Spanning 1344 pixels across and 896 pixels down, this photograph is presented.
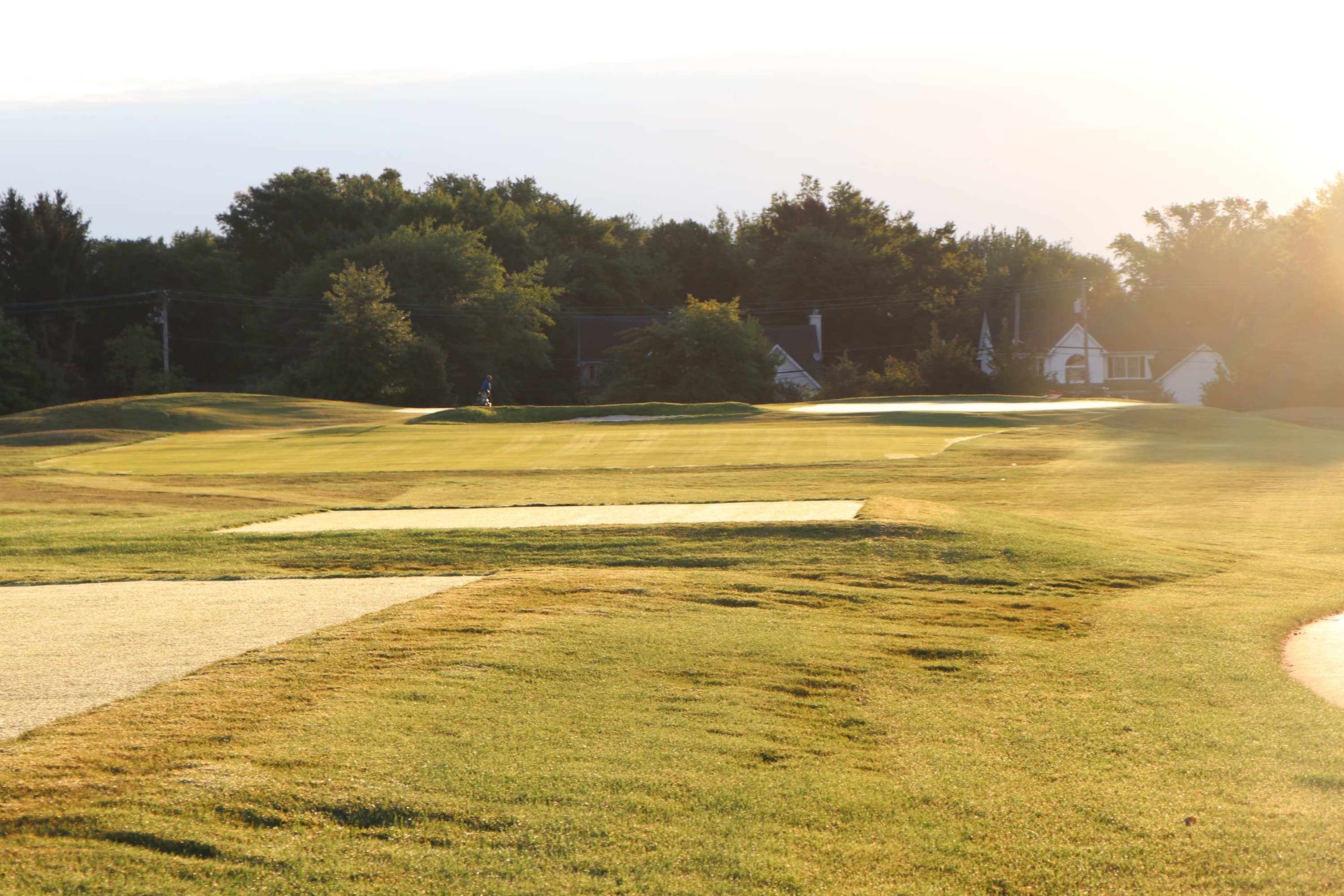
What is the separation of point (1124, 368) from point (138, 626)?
285ft

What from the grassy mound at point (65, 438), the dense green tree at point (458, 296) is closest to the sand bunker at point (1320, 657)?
the grassy mound at point (65, 438)

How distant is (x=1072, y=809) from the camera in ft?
16.4

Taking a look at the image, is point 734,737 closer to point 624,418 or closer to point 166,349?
point 624,418

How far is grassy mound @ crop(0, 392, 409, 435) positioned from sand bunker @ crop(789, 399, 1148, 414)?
15927 mm

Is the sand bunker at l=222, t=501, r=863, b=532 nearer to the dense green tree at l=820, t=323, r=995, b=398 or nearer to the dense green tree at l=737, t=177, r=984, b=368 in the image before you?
the dense green tree at l=820, t=323, r=995, b=398

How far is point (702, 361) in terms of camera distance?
2512 inches

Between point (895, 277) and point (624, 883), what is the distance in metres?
89.4

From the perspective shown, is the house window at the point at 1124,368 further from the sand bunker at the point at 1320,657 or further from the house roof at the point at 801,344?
the sand bunker at the point at 1320,657

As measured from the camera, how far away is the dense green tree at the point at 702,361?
63000mm

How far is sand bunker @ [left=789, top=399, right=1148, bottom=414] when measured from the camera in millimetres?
38656

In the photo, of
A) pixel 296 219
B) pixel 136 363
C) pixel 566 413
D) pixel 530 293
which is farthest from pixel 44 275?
pixel 566 413

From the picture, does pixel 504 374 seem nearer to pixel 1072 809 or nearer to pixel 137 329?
pixel 137 329

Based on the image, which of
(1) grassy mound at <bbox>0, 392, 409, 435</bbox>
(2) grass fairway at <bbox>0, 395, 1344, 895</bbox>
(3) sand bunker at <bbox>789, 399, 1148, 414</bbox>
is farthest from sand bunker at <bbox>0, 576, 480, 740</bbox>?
(3) sand bunker at <bbox>789, 399, 1148, 414</bbox>

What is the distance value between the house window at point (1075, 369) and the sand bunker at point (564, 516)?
74755 millimetres
